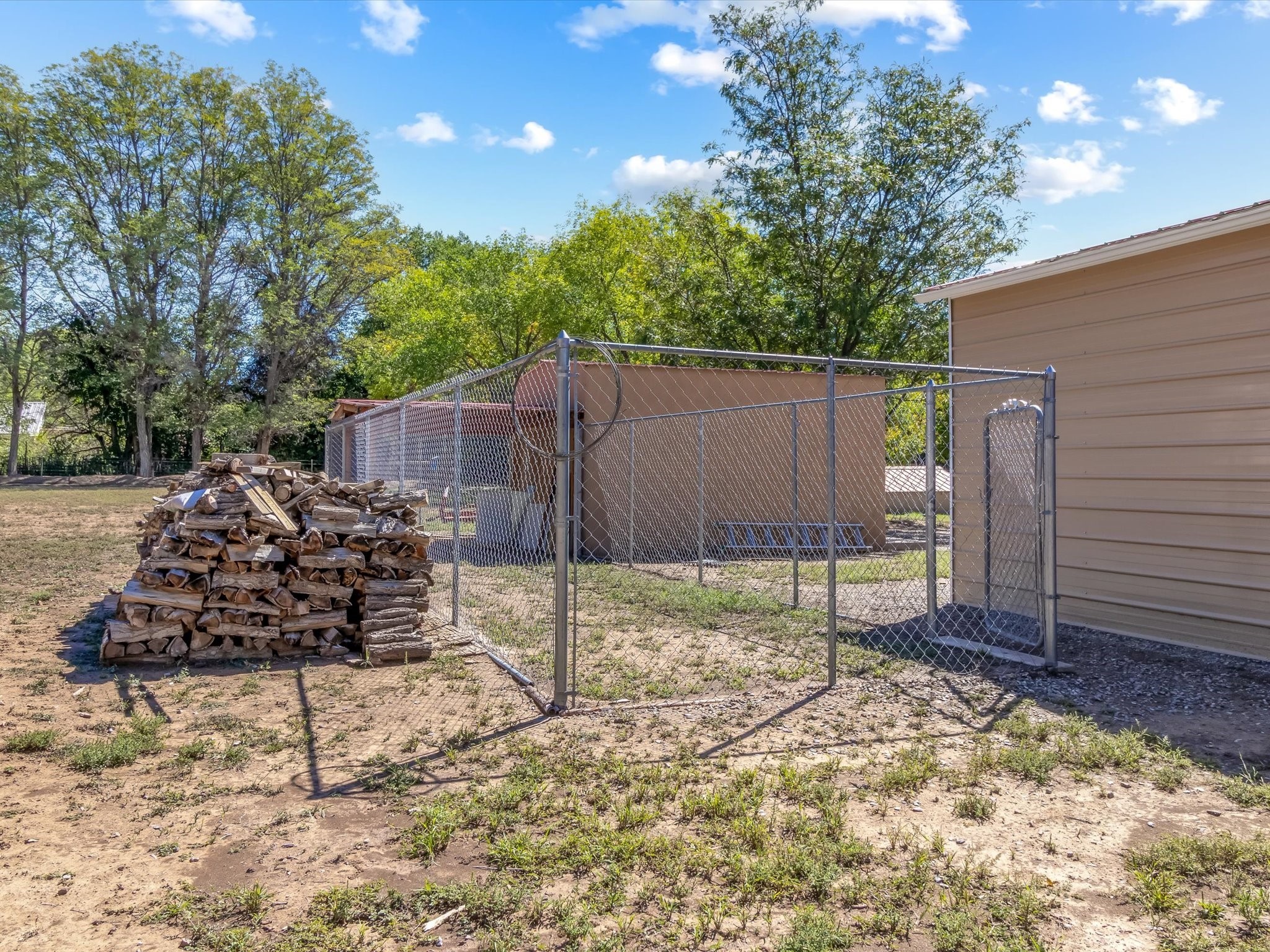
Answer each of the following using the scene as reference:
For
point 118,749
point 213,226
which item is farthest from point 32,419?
point 118,749

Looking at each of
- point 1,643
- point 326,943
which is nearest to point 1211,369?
point 326,943

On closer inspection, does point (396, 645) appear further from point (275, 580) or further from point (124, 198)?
point (124, 198)

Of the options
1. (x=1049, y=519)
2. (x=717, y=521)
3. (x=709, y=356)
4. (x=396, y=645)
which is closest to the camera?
(x=709, y=356)

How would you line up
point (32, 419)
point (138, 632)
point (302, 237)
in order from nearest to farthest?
point (138, 632), point (302, 237), point (32, 419)

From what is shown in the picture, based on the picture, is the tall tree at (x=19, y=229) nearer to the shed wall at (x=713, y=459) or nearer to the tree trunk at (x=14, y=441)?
the tree trunk at (x=14, y=441)

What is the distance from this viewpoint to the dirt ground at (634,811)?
8.25 ft

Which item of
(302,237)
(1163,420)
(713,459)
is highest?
(302,237)

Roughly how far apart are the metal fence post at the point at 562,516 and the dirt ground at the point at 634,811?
28cm

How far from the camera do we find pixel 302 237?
99.4ft

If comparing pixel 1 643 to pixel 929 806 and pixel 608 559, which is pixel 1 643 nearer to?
pixel 929 806

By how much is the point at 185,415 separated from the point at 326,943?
99.1ft

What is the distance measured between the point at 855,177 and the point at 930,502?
39.9ft

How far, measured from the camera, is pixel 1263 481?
5707mm

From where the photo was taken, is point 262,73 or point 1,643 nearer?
point 1,643
